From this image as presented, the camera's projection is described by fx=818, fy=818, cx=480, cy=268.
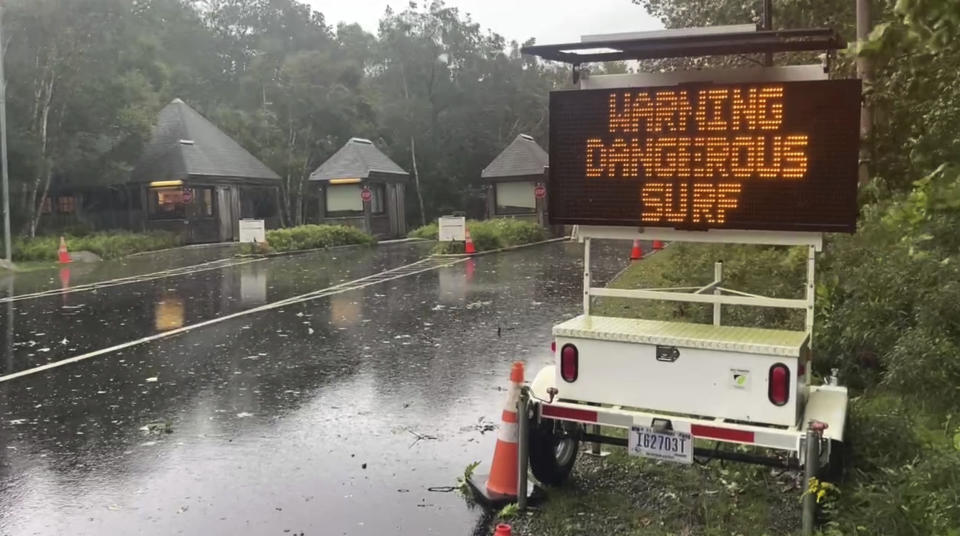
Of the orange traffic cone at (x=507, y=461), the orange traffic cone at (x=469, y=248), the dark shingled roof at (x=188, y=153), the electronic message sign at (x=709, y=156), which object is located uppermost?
the dark shingled roof at (x=188, y=153)

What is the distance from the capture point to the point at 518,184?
134 feet

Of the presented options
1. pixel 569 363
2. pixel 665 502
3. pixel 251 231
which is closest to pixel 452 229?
pixel 251 231

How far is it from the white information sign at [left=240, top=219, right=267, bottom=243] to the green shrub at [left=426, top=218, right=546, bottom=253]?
570cm

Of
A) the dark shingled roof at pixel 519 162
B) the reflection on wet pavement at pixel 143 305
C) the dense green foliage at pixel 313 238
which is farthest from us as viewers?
the dark shingled roof at pixel 519 162

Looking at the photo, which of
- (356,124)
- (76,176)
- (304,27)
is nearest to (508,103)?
(356,124)

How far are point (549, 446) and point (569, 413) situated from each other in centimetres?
52

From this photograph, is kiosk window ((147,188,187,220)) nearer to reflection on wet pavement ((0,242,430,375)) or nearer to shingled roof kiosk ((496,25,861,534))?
reflection on wet pavement ((0,242,430,375))

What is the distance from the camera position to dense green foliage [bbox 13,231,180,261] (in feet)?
82.8

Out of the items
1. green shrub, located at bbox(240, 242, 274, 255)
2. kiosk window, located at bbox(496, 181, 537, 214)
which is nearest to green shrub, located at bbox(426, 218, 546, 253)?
green shrub, located at bbox(240, 242, 274, 255)

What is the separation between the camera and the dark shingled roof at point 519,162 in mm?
40062

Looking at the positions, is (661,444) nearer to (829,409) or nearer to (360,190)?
(829,409)

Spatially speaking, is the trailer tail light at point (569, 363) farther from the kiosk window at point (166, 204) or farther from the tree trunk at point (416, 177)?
the tree trunk at point (416, 177)

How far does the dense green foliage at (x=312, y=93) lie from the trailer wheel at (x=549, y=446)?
28475mm

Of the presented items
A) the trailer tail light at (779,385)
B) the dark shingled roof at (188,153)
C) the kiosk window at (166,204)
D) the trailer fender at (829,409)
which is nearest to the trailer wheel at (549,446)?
the trailer tail light at (779,385)
